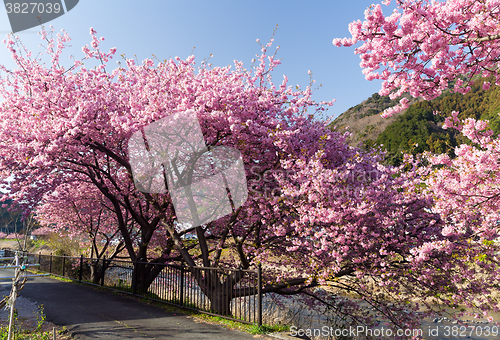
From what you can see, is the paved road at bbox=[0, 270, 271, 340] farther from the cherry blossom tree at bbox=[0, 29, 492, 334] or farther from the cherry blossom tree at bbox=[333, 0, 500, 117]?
the cherry blossom tree at bbox=[333, 0, 500, 117]

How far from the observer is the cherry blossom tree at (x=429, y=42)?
17.9ft

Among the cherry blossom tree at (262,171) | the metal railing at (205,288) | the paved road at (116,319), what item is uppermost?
the cherry blossom tree at (262,171)

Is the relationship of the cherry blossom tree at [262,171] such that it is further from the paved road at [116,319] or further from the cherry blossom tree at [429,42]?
the cherry blossom tree at [429,42]

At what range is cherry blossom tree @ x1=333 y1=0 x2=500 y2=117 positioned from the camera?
215 inches

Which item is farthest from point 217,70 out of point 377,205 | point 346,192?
point 377,205

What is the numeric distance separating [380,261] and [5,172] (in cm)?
1212

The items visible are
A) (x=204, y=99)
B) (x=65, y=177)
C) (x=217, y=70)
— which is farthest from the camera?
(x=65, y=177)

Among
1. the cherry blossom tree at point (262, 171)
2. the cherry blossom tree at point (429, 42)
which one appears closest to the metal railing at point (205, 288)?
the cherry blossom tree at point (262, 171)

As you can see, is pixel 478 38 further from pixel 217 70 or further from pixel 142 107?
pixel 142 107

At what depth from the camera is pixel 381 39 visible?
6.32 meters

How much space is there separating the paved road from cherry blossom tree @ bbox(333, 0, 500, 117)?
6424 mm

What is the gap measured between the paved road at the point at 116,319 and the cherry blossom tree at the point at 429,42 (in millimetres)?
6424

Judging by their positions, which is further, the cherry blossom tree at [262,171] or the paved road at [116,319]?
the cherry blossom tree at [262,171]

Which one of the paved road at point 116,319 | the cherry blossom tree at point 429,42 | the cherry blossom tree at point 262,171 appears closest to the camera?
the cherry blossom tree at point 429,42
